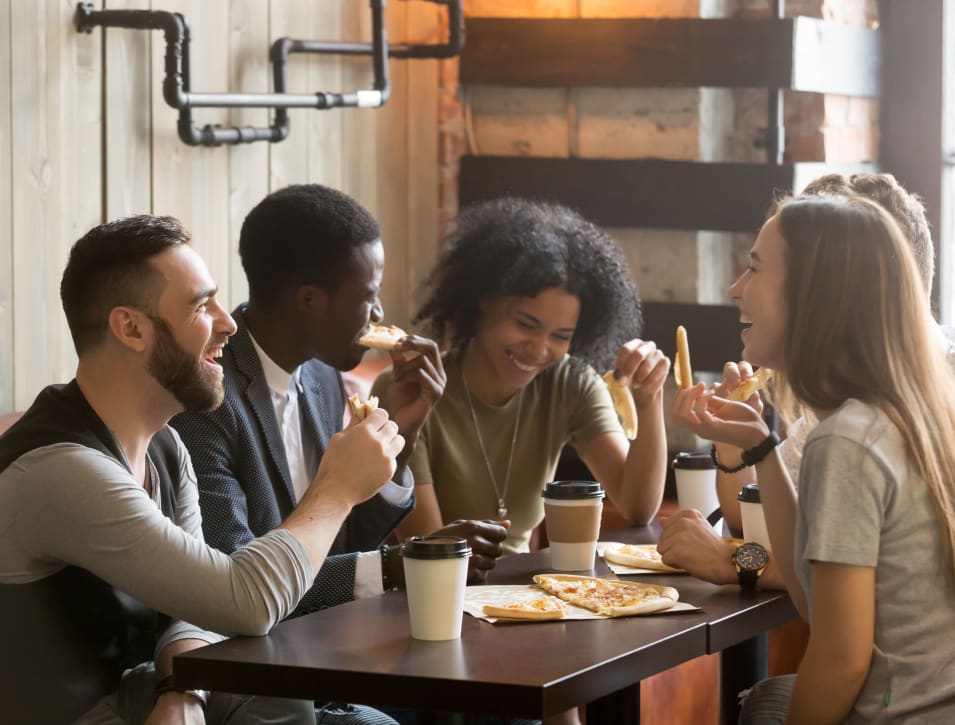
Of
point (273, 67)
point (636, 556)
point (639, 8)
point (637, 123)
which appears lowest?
point (636, 556)

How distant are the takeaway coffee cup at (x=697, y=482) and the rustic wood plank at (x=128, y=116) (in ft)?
4.56

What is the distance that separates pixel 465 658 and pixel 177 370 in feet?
2.15

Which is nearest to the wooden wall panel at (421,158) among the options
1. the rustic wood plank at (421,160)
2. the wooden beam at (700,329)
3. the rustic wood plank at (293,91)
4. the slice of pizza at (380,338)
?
the rustic wood plank at (421,160)

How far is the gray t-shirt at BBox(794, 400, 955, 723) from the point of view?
6.22ft

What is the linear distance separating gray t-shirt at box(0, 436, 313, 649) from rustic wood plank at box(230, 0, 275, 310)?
5.46 feet

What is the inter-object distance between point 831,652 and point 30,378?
1.88 m

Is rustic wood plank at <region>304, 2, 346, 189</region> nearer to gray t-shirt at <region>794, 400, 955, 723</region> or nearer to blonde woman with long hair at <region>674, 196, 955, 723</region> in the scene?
blonde woman with long hair at <region>674, 196, 955, 723</region>

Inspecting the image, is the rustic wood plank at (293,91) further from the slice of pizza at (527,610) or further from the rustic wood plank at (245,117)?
the slice of pizza at (527,610)

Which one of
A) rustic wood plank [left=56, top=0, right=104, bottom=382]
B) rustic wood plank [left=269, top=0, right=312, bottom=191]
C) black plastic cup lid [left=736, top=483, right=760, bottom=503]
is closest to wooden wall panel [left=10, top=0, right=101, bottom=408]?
rustic wood plank [left=56, top=0, right=104, bottom=382]

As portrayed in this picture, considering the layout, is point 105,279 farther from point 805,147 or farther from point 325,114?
point 805,147

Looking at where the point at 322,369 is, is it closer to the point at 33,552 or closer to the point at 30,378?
the point at 30,378

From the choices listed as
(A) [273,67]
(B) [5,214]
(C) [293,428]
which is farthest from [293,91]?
(C) [293,428]

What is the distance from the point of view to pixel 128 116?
335cm

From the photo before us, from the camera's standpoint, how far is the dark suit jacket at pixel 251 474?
2516 millimetres
